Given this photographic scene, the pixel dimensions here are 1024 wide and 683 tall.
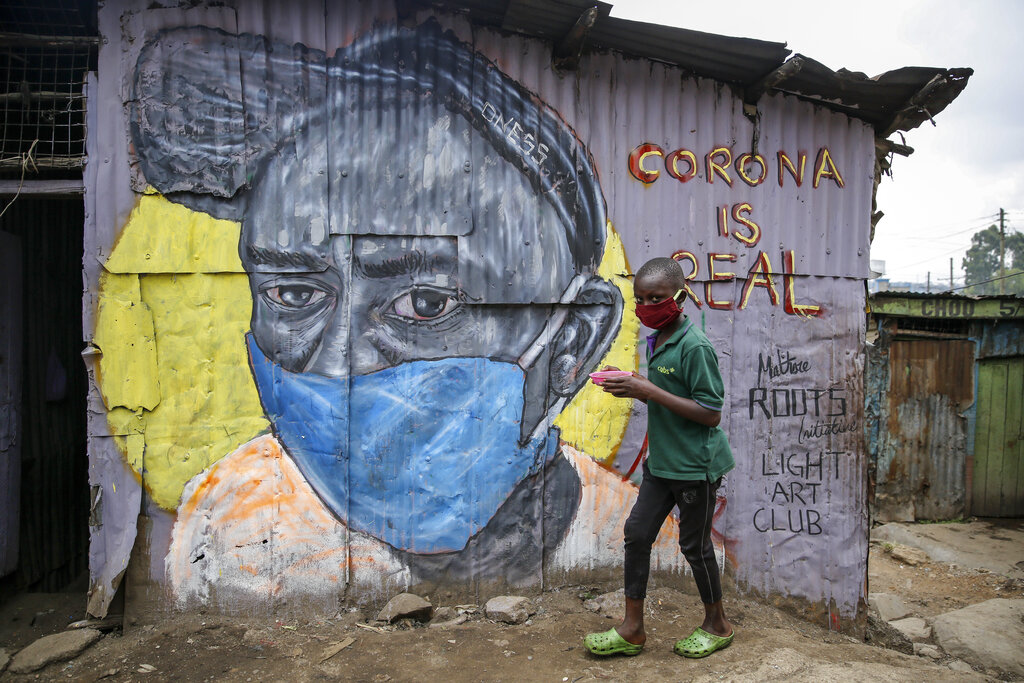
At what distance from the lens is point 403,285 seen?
384 cm

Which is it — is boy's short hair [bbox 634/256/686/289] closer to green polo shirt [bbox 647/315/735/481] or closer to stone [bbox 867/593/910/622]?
green polo shirt [bbox 647/315/735/481]

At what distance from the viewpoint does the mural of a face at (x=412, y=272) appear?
3740 millimetres

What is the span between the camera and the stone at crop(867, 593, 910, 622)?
582 centimetres

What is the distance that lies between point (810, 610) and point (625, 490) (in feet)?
5.35

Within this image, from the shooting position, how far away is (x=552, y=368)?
4.04 m

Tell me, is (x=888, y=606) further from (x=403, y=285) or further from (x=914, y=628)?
(x=403, y=285)

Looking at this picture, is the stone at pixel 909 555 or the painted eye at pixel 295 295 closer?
the painted eye at pixel 295 295

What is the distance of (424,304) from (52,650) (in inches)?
107

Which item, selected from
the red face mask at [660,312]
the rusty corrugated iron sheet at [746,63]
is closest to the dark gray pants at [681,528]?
the red face mask at [660,312]

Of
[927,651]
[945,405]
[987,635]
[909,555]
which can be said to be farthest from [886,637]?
[945,405]

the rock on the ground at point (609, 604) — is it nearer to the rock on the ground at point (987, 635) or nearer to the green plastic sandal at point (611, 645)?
the green plastic sandal at point (611, 645)

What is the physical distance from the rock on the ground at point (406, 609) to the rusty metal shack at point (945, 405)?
7488 millimetres

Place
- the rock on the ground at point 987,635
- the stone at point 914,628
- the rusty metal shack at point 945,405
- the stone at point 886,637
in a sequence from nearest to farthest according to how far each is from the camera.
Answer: the rock on the ground at point 987,635 → the stone at point 886,637 → the stone at point 914,628 → the rusty metal shack at point 945,405

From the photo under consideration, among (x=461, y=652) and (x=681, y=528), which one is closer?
(x=681, y=528)
